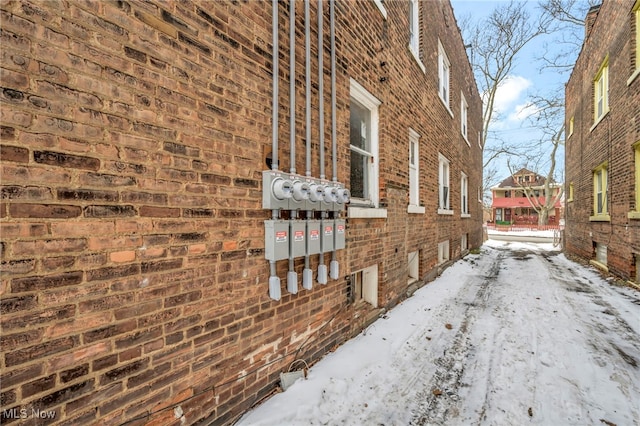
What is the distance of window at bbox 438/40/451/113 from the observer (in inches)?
337

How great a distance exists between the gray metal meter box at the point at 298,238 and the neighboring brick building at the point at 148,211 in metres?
0.20

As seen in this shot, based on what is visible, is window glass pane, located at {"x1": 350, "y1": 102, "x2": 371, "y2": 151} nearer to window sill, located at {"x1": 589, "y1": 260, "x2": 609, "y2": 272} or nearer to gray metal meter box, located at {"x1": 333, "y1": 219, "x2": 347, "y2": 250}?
gray metal meter box, located at {"x1": 333, "y1": 219, "x2": 347, "y2": 250}

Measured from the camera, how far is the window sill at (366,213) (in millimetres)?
3856

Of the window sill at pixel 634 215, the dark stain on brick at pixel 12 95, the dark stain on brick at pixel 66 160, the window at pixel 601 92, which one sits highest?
the window at pixel 601 92

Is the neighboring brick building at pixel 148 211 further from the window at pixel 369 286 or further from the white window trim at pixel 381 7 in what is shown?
the white window trim at pixel 381 7

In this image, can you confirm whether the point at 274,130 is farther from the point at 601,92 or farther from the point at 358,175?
the point at 601,92

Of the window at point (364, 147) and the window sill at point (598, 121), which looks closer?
the window at point (364, 147)

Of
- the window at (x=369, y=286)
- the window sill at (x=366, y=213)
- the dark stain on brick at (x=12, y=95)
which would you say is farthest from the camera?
the window at (x=369, y=286)

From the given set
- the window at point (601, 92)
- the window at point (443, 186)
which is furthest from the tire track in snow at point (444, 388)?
the window at point (601, 92)

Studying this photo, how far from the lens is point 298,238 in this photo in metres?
2.77

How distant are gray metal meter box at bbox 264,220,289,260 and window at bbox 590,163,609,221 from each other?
10.2 metres

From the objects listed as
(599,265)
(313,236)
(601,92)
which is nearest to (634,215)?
(599,265)

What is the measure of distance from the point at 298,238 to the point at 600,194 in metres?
11.6

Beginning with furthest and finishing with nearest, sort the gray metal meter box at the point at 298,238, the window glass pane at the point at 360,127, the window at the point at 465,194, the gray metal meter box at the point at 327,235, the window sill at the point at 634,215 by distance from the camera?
the window at the point at 465,194 → the window sill at the point at 634,215 → the window glass pane at the point at 360,127 → the gray metal meter box at the point at 327,235 → the gray metal meter box at the point at 298,238
